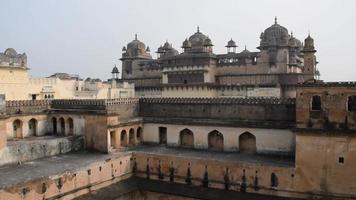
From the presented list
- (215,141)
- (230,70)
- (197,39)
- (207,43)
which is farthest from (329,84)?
(197,39)

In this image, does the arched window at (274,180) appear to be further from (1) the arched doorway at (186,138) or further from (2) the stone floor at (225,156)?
(1) the arched doorway at (186,138)

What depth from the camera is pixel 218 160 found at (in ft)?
62.8

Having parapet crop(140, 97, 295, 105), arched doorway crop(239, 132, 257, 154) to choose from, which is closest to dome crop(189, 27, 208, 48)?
parapet crop(140, 97, 295, 105)

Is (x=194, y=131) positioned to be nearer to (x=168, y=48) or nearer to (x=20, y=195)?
(x=20, y=195)

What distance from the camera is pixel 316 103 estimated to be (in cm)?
1767

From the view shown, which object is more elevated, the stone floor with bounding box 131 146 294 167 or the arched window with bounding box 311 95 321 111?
the arched window with bounding box 311 95 321 111

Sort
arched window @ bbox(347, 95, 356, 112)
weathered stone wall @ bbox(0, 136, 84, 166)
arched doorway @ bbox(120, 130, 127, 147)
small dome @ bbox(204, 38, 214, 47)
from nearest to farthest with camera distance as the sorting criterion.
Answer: arched window @ bbox(347, 95, 356, 112) → weathered stone wall @ bbox(0, 136, 84, 166) → arched doorway @ bbox(120, 130, 127, 147) → small dome @ bbox(204, 38, 214, 47)

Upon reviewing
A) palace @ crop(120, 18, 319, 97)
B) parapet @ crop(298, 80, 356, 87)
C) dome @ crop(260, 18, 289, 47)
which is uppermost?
dome @ crop(260, 18, 289, 47)

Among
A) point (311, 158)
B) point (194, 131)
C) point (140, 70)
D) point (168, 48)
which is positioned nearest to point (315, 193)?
point (311, 158)

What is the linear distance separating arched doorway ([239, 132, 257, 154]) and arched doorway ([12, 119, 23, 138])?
14.5 meters

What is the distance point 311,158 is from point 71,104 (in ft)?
52.7

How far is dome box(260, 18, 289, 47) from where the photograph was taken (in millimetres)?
32688

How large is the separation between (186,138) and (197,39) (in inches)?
734

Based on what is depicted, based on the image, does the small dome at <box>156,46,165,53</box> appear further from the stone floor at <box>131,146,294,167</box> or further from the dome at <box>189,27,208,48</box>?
the stone floor at <box>131,146,294,167</box>
